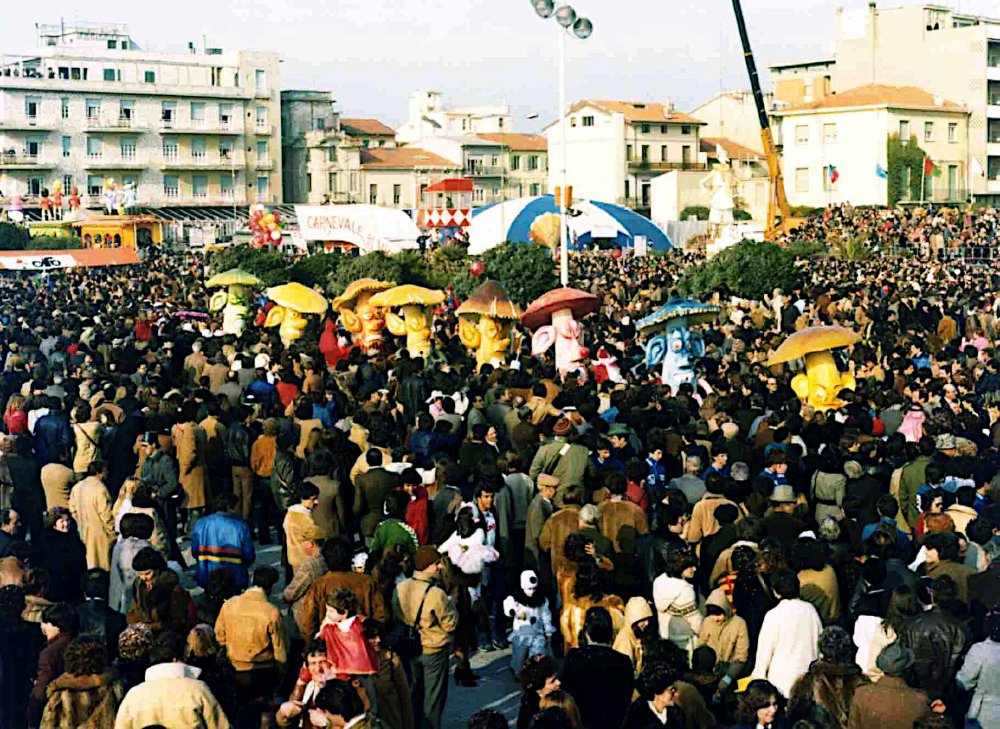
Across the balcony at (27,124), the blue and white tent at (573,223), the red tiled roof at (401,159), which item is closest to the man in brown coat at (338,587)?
the blue and white tent at (573,223)

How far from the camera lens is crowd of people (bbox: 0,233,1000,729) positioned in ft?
22.9

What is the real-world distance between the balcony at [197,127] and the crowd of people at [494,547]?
5753cm

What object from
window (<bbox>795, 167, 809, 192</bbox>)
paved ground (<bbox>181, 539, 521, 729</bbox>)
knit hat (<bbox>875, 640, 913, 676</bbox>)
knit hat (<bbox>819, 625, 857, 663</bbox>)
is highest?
window (<bbox>795, 167, 809, 192</bbox>)

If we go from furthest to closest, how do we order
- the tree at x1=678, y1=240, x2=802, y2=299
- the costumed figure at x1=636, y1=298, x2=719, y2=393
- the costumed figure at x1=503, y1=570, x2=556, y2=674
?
1. the tree at x1=678, y1=240, x2=802, y2=299
2. the costumed figure at x1=636, y1=298, x2=719, y2=393
3. the costumed figure at x1=503, y1=570, x2=556, y2=674

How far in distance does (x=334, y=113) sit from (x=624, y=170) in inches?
641

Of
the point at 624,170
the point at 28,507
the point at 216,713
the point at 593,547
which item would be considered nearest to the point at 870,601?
the point at 593,547

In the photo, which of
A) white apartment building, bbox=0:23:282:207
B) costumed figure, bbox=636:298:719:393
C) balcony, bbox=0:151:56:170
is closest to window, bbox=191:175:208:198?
white apartment building, bbox=0:23:282:207

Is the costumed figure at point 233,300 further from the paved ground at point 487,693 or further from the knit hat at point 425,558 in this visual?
the knit hat at point 425,558

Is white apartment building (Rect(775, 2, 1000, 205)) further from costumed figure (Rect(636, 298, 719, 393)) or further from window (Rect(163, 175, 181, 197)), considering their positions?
costumed figure (Rect(636, 298, 719, 393))

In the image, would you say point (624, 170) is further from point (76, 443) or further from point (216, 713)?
point (216, 713)

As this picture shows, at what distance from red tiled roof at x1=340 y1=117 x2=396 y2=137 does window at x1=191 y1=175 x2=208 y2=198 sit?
27.9 feet

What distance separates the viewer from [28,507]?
10820 millimetres

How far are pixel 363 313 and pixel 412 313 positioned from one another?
1.07 m

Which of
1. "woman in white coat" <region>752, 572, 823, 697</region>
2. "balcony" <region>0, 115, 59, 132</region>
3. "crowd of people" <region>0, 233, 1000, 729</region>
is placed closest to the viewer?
→ "crowd of people" <region>0, 233, 1000, 729</region>
